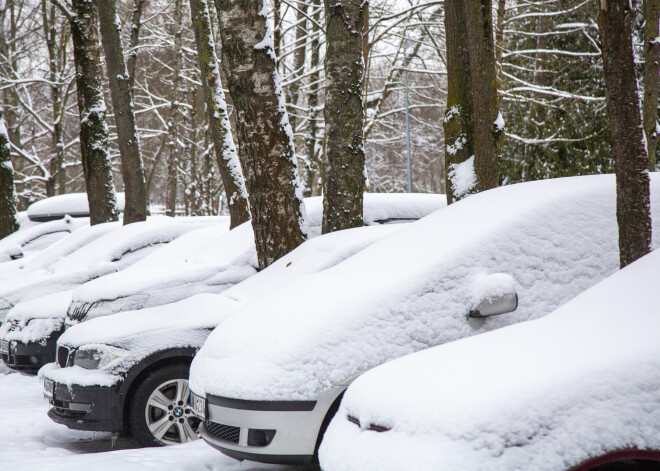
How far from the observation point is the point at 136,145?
1399 centimetres

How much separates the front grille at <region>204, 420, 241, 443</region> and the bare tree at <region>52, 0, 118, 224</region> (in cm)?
1082

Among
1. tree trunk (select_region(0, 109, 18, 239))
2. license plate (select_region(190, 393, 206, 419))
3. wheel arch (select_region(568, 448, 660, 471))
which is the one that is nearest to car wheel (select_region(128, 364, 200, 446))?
license plate (select_region(190, 393, 206, 419))

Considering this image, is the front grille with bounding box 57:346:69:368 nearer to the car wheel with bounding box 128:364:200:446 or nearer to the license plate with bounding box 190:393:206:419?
the car wheel with bounding box 128:364:200:446

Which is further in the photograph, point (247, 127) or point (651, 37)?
point (651, 37)

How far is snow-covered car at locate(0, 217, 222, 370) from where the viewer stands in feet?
26.2

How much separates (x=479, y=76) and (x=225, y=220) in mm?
5637

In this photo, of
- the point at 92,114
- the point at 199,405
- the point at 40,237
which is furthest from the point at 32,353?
the point at 40,237

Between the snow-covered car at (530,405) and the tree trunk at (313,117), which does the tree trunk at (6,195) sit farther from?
the snow-covered car at (530,405)

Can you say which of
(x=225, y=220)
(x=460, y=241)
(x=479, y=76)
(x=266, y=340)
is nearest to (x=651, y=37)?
(x=479, y=76)

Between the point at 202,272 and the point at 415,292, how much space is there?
3690mm

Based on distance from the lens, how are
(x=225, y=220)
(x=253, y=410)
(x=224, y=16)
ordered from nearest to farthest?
(x=253, y=410) < (x=224, y=16) < (x=225, y=220)

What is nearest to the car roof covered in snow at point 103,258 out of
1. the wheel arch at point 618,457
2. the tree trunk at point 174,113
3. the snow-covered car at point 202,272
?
the snow-covered car at point 202,272

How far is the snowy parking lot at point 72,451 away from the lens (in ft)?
14.4

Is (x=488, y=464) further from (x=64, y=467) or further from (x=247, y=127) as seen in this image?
(x=247, y=127)
